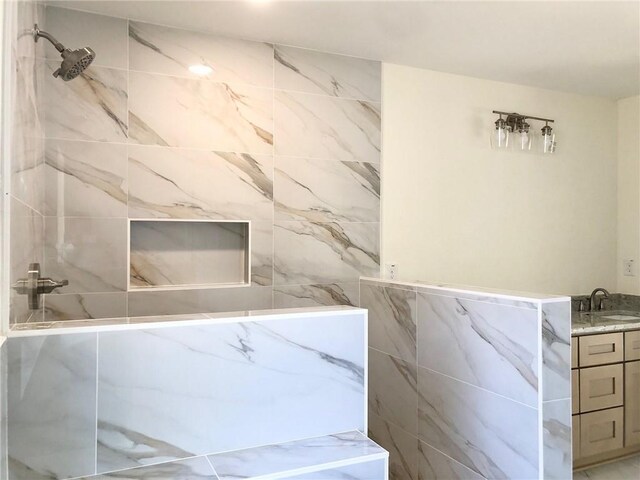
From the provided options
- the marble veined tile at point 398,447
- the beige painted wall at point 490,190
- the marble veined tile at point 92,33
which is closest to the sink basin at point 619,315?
the beige painted wall at point 490,190

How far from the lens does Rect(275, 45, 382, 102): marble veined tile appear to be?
2.82 m

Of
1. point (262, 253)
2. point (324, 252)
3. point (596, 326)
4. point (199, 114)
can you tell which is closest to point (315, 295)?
point (324, 252)

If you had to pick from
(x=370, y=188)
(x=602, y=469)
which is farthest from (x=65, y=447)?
(x=602, y=469)

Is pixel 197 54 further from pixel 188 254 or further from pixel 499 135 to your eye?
pixel 499 135

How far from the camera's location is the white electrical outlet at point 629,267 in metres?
3.80

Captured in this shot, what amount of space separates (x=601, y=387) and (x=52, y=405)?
9.37 feet

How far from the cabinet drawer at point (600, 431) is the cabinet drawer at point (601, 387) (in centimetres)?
5

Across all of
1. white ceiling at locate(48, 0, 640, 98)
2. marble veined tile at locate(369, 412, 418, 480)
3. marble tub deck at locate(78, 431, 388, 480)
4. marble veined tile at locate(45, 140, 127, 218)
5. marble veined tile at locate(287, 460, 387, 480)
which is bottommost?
marble veined tile at locate(369, 412, 418, 480)

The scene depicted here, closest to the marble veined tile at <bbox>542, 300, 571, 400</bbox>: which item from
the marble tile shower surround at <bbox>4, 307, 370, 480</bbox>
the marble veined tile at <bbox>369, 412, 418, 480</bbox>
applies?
the marble tile shower surround at <bbox>4, 307, 370, 480</bbox>

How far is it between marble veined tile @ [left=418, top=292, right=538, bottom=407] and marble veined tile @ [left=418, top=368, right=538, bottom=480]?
53mm

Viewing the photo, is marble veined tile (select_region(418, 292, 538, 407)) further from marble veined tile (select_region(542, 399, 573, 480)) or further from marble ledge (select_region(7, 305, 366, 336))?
marble ledge (select_region(7, 305, 366, 336))

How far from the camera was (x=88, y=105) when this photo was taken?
2.38 metres

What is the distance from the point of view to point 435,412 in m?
2.40

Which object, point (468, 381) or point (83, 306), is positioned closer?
point (468, 381)
